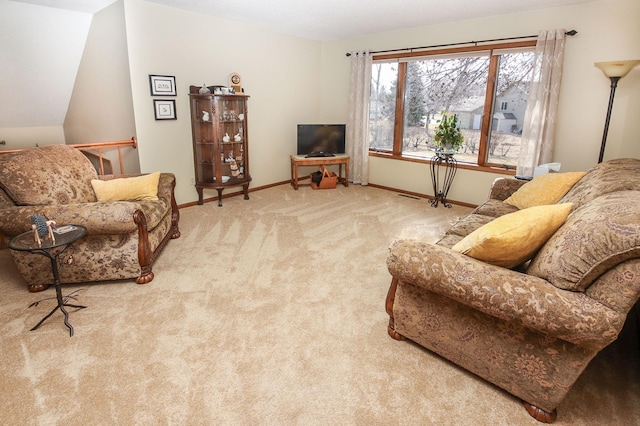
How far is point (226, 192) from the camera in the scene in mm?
5383

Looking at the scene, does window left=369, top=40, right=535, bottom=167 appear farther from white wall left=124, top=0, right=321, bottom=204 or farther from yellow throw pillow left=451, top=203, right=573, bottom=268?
yellow throw pillow left=451, top=203, right=573, bottom=268

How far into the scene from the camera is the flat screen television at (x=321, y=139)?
19.2 feet

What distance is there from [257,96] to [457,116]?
2.96 m

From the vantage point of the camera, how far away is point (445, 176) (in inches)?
204

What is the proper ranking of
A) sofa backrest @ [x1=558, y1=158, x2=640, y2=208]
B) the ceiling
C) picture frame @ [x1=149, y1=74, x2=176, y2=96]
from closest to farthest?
sofa backrest @ [x1=558, y1=158, x2=640, y2=208]
the ceiling
picture frame @ [x1=149, y1=74, x2=176, y2=96]

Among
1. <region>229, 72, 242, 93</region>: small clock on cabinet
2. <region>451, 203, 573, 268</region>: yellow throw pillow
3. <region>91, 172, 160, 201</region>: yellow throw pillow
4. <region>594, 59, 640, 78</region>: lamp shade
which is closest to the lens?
<region>451, 203, 573, 268</region>: yellow throw pillow

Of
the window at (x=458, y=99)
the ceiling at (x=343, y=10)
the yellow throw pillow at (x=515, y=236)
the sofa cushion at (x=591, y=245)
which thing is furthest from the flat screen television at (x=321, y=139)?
the sofa cushion at (x=591, y=245)

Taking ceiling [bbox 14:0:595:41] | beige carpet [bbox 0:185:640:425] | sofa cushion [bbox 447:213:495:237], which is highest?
ceiling [bbox 14:0:595:41]

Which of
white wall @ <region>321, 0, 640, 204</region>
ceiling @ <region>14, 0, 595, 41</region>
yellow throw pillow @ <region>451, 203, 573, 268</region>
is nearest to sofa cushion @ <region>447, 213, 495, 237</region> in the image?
yellow throw pillow @ <region>451, 203, 573, 268</region>

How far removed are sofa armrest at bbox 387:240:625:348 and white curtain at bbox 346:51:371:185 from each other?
14.0 feet

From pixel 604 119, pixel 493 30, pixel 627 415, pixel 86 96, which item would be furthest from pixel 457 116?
pixel 86 96

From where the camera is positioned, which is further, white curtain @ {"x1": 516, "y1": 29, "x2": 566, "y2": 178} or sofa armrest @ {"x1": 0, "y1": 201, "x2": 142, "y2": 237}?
white curtain @ {"x1": 516, "y1": 29, "x2": 566, "y2": 178}

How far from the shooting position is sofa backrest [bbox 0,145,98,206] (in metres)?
2.63

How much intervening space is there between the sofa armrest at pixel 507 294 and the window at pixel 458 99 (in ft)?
12.0
